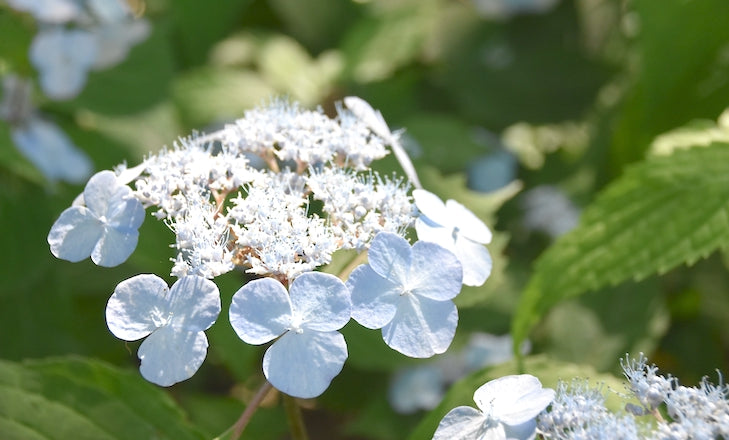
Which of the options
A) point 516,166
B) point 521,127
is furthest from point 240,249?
point 521,127

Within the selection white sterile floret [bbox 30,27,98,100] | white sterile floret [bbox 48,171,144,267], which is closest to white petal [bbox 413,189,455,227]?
white sterile floret [bbox 48,171,144,267]

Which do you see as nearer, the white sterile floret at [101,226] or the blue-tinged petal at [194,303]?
the blue-tinged petal at [194,303]

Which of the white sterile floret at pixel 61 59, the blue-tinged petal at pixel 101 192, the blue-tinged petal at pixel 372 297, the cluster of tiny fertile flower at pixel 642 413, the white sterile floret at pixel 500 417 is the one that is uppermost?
the white sterile floret at pixel 61 59

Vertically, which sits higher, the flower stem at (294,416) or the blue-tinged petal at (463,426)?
the flower stem at (294,416)

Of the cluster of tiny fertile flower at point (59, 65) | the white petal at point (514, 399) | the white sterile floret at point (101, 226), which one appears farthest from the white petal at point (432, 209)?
the cluster of tiny fertile flower at point (59, 65)

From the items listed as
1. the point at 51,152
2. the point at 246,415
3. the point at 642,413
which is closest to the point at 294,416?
the point at 246,415

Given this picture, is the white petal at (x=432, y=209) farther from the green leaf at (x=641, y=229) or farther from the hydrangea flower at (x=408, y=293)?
the green leaf at (x=641, y=229)

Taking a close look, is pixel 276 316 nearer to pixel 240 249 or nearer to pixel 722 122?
pixel 240 249

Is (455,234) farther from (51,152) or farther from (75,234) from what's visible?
(51,152)

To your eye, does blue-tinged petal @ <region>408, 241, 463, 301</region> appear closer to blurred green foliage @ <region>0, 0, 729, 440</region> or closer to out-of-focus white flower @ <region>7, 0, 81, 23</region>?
blurred green foliage @ <region>0, 0, 729, 440</region>
